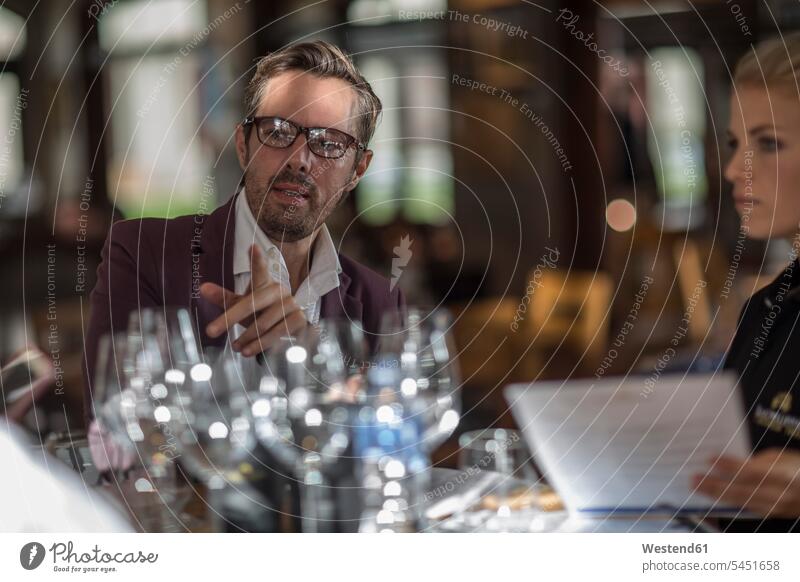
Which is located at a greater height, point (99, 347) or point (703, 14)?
point (703, 14)

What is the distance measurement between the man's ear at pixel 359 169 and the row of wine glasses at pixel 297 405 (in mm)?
97

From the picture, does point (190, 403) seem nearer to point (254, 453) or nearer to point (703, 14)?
point (254, 453)

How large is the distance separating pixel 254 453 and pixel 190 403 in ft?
0.19

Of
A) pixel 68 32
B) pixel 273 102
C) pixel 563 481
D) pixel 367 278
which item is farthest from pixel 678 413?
pixel 68 32

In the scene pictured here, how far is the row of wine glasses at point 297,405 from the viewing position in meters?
0.57

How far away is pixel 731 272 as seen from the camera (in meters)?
0.61

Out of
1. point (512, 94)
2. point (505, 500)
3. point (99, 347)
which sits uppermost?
point (512, 94)

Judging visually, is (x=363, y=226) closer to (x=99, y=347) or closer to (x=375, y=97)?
(x=375, y=97)

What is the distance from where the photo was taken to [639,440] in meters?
0.59

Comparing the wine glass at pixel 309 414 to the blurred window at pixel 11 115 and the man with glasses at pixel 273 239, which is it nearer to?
the man with glasses at pixel 273 239

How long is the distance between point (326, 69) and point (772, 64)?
31cm

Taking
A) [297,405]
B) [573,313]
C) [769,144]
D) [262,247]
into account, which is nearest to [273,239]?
[262,247]

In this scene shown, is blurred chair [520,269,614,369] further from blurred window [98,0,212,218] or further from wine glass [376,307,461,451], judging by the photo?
blurred window [98,0,212,218]

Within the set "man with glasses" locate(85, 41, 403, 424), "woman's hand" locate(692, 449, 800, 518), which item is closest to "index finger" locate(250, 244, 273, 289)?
"man with glasses" locate(85, 41, 403, 424)
